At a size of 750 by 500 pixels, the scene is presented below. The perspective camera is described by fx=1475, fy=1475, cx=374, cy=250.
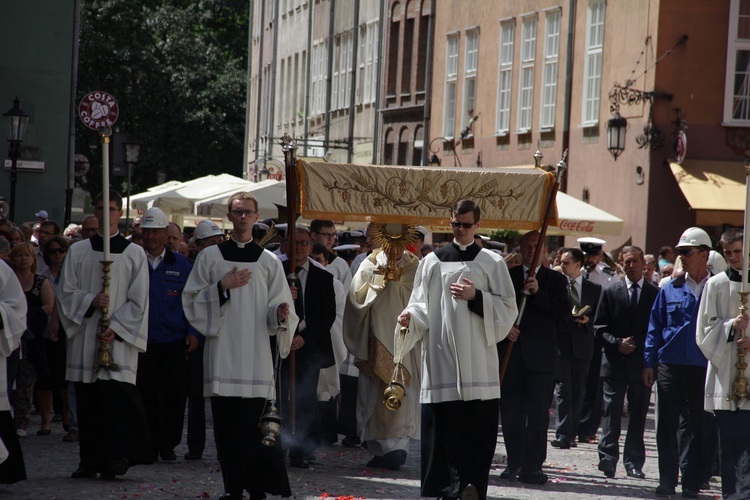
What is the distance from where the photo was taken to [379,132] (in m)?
43.5

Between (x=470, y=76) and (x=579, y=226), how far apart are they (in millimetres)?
15266

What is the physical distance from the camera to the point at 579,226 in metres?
21.7

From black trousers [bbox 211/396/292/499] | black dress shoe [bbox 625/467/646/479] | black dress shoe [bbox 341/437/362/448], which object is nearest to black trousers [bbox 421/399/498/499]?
black trousers [bbox 211/396/292/499]

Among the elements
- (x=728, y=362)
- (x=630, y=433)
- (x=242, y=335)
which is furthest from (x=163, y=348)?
(x=728, y=362)

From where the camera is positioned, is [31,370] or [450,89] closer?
[31,370]

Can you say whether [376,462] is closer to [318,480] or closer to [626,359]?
[318,480]

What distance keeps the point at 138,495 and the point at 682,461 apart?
4.12 meters

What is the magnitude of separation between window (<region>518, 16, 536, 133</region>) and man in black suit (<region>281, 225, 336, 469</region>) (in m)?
21.0

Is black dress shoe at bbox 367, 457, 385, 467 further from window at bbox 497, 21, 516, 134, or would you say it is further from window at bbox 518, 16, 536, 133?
window at bbox 497, 21, 516, 134

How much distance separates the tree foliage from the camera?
147ft

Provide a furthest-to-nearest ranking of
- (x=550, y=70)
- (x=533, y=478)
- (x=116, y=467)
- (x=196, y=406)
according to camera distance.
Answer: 1. (x=550, y=70)
2. (x=196, y=406)
3. (x=533, y=478)
4. (x=116, y=467)

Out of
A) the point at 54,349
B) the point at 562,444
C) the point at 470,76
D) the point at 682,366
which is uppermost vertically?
the point at 470,76

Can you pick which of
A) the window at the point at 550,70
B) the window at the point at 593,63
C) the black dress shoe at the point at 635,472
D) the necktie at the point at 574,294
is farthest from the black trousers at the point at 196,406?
the window at the point at 550,70

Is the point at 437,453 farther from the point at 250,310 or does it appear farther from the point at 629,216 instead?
the point at 629,216
